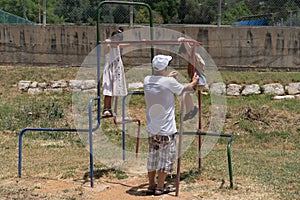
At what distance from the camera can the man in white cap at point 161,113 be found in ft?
21.4

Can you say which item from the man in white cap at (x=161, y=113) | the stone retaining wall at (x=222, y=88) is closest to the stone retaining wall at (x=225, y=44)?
the stone retaining wall at (x=222, y=88)

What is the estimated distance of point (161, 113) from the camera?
6531 mm

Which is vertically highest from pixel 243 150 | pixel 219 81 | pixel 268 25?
pixel 268 25

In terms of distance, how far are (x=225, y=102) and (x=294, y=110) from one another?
63.2 inches

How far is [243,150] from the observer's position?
10.5m

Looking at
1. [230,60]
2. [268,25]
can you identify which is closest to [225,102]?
[230,60]

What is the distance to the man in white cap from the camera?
653 cm

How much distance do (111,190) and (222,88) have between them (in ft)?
22.6

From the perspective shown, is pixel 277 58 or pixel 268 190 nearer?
pixel 268 190

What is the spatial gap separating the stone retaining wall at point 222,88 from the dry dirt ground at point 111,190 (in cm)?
610

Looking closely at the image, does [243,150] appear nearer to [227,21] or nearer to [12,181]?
[12,181]

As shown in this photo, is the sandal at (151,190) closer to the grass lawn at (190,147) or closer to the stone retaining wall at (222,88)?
the grass lawn at (190,147)

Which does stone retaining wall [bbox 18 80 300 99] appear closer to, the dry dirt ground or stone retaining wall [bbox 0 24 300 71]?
stone retaining wall [bbox 0 24 300 71]

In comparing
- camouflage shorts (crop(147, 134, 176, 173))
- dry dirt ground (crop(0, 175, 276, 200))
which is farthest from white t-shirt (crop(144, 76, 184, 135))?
dry dirt ground (crop(0, 175, 276, 200))
